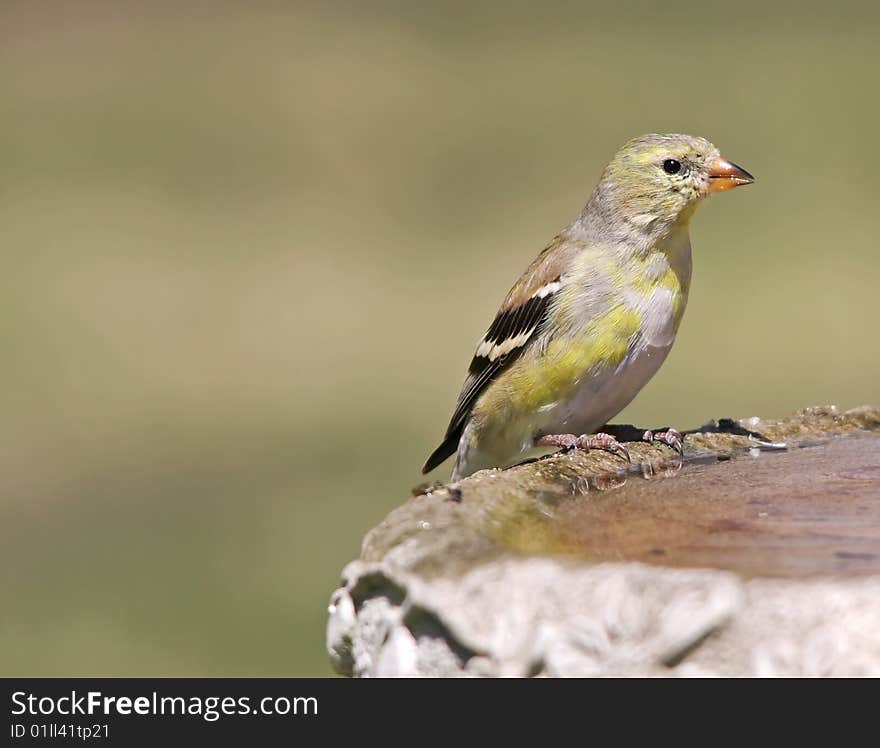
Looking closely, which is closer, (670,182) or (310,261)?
(670,182)

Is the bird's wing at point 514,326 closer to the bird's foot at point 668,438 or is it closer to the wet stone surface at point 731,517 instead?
the bird's foot at point 668,438

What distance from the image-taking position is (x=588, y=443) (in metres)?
4.57

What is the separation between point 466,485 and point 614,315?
4.14 feet

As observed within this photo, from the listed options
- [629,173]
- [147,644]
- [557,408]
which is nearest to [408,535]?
[557,408]

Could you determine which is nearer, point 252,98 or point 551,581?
point 551,581

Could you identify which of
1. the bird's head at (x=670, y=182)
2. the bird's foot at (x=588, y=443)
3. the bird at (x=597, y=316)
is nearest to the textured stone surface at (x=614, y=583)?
the bird's foot at (x=588, y=443)

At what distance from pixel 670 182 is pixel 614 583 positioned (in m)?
2.43

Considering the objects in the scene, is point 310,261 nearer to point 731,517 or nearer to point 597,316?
point 597,316

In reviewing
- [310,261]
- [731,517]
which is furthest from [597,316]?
[310,261]

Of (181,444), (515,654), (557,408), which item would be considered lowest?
(515,654)

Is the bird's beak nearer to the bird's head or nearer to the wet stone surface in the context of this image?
the bird's head

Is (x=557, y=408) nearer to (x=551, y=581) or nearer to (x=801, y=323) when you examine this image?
(x=551, y=581)

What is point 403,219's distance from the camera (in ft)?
56.2

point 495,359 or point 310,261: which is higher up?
point 310,261
